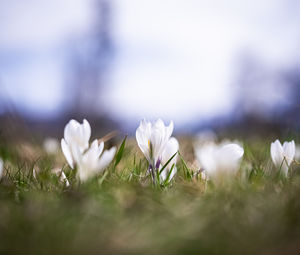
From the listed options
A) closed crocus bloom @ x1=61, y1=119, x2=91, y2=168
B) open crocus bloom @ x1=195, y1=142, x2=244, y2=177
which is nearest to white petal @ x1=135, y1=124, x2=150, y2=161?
closed crocus bloom @ x1=61, y1=119, x2=91, y2=168

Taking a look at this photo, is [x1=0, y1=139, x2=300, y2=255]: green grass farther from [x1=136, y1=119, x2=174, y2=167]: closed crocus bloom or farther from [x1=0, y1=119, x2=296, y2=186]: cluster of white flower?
Result: [x1=136, y1=119, x2=174, y2=167]: closed crocus bloom

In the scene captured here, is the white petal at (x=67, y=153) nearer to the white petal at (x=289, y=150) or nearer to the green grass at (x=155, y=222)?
the green grass at (x=155, y=222)

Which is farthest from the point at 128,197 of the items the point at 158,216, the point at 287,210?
the point at 287,210

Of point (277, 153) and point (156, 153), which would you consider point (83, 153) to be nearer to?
point (156, 153)

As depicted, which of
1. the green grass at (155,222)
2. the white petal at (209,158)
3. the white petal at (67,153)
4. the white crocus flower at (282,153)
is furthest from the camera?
the white crocus flower at (282,153)

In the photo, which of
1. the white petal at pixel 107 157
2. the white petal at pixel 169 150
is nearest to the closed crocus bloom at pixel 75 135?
the white petal at pixel 107 157

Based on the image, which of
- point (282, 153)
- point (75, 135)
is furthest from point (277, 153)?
point (75, 135)
